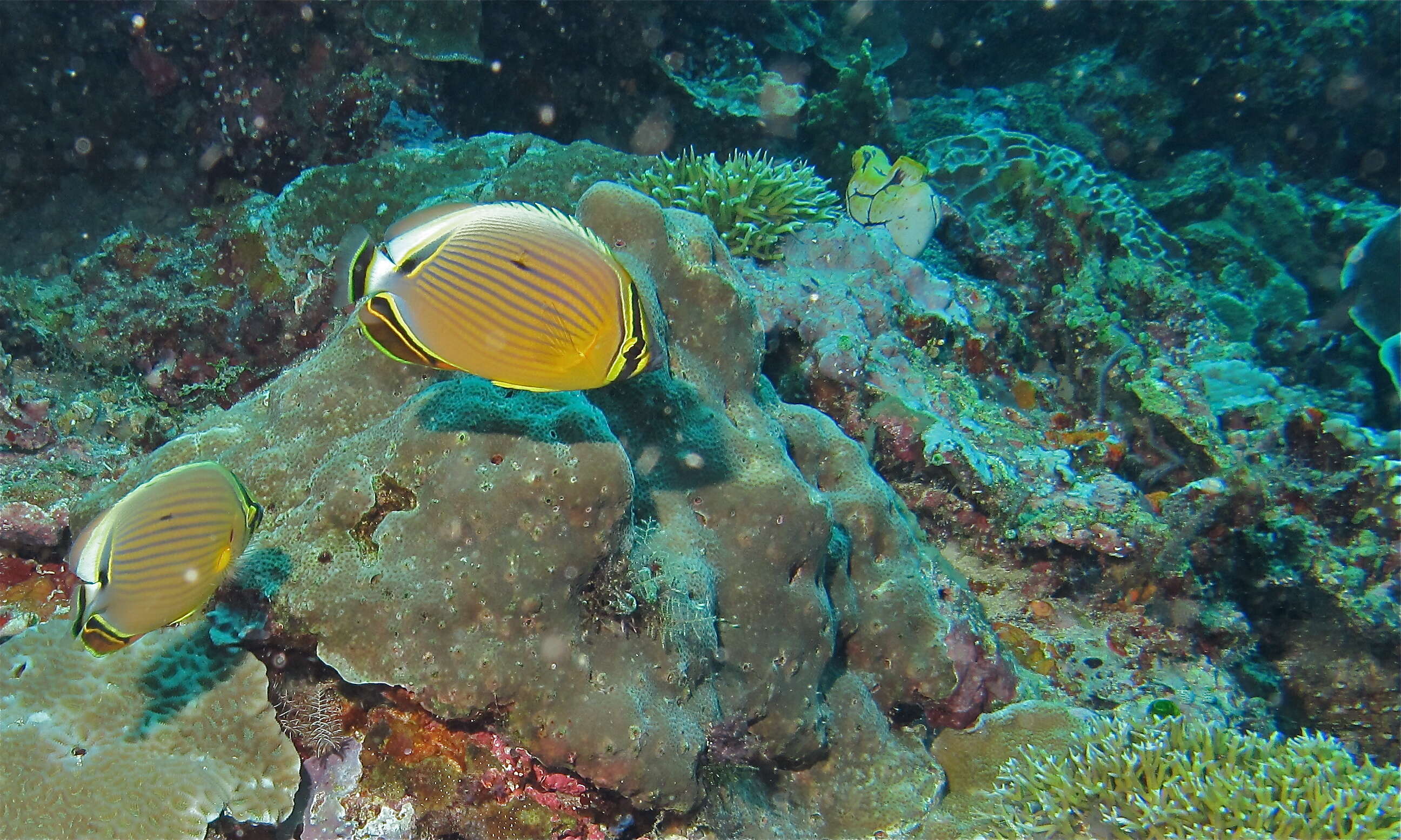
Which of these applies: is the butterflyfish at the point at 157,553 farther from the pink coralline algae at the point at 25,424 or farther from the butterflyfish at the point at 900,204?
the butterflyfish at the point at 900,204

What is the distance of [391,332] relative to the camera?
1675 mm

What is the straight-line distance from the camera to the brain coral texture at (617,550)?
2346mm

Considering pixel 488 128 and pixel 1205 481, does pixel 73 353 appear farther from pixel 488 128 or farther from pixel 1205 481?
pixel 1205 481

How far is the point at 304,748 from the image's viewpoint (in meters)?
2.50

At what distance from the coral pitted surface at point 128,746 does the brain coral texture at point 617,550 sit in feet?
1.45

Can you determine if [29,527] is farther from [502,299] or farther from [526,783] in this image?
[502,299]

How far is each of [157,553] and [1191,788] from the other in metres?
3.95

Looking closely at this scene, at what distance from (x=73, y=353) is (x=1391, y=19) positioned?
2044 cm

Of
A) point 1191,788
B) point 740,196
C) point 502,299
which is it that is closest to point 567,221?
point 502,299

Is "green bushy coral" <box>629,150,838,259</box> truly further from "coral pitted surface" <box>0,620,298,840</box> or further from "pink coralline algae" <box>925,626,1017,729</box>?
"coral pitted surface" <box>0,620,298,840</box>

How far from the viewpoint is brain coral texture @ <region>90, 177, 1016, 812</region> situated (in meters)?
2.35

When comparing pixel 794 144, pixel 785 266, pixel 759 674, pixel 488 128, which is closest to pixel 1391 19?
pixel 794 144

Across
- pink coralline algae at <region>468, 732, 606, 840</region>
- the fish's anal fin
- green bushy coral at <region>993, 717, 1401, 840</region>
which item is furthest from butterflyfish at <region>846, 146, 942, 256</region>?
the fish's anal fin

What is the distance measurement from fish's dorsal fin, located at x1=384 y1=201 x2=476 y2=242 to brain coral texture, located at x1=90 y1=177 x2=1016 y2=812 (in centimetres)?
84
